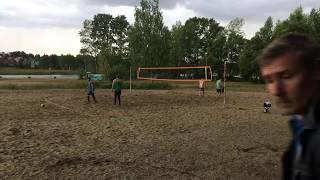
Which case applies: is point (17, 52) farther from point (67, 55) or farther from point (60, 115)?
point (60, 115)

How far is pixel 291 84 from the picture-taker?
4.30 ft

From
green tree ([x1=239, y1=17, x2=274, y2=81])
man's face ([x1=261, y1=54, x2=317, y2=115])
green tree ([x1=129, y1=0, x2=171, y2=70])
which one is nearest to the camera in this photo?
man's face ([x1=261, y1=54, x2=317, y2=115])

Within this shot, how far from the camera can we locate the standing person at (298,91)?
119 cm

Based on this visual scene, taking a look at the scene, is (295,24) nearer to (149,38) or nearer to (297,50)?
(149,38)

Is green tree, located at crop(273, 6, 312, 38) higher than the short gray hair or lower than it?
higher

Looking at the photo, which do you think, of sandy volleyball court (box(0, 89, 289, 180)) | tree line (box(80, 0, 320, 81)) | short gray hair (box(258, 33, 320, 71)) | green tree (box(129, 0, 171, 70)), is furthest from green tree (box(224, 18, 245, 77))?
short gray hair (box(258, 33, 320, 71))

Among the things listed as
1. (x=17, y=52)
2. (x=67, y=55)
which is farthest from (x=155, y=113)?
(x=17, y=52)

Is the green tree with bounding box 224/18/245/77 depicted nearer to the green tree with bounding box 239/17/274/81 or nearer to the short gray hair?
the green tree with bounding box 239/17/274/81

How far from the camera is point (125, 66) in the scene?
167 ft

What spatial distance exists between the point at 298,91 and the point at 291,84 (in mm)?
29

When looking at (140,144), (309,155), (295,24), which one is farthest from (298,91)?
(295,24)

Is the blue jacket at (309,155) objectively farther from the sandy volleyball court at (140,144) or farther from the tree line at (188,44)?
the tree line at (188,44)

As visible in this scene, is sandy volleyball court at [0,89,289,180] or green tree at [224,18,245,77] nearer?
sandy volleyball court at [0,89,289,180]

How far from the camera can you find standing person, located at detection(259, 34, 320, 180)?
46.8 inches
